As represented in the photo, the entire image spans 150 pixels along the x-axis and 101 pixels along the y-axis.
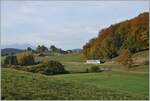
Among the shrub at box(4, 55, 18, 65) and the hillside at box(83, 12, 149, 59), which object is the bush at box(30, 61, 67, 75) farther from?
the hillside at box(83, 12, 149, 59)

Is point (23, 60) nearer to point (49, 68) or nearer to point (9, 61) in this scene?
point (49, 68)

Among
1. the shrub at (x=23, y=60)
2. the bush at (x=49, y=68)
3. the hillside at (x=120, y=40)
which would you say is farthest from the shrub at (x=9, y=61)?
the hillside at (x=120, y=40)

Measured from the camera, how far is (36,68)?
59.6m

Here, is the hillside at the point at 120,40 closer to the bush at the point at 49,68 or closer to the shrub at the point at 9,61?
the bush at the point at 49,68

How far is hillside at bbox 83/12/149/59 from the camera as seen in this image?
96119 mm

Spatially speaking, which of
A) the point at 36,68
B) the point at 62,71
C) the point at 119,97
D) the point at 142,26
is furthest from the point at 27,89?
the point at 142,26

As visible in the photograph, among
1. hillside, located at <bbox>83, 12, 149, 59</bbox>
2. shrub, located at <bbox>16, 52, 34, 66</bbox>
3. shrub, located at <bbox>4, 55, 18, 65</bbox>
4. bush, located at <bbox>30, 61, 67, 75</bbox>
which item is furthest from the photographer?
hillside, located at <bbox>83, 12, 149, 59</bbox>

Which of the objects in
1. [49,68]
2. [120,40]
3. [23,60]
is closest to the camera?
[49,68]

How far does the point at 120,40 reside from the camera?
102 metres

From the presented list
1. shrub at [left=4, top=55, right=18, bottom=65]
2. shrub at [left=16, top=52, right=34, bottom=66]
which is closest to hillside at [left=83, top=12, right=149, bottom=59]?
shrub at [left=16, top=52, right=34, bottom=66]

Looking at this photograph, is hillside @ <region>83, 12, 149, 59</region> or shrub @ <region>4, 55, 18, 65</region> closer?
shrub @ <region>4, 55, 18, 65</region>

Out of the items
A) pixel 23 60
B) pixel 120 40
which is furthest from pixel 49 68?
pixel 120 40

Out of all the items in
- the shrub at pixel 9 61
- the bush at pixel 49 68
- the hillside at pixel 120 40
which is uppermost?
the hillside at pixel 120 40

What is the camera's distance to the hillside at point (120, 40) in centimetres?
9612
